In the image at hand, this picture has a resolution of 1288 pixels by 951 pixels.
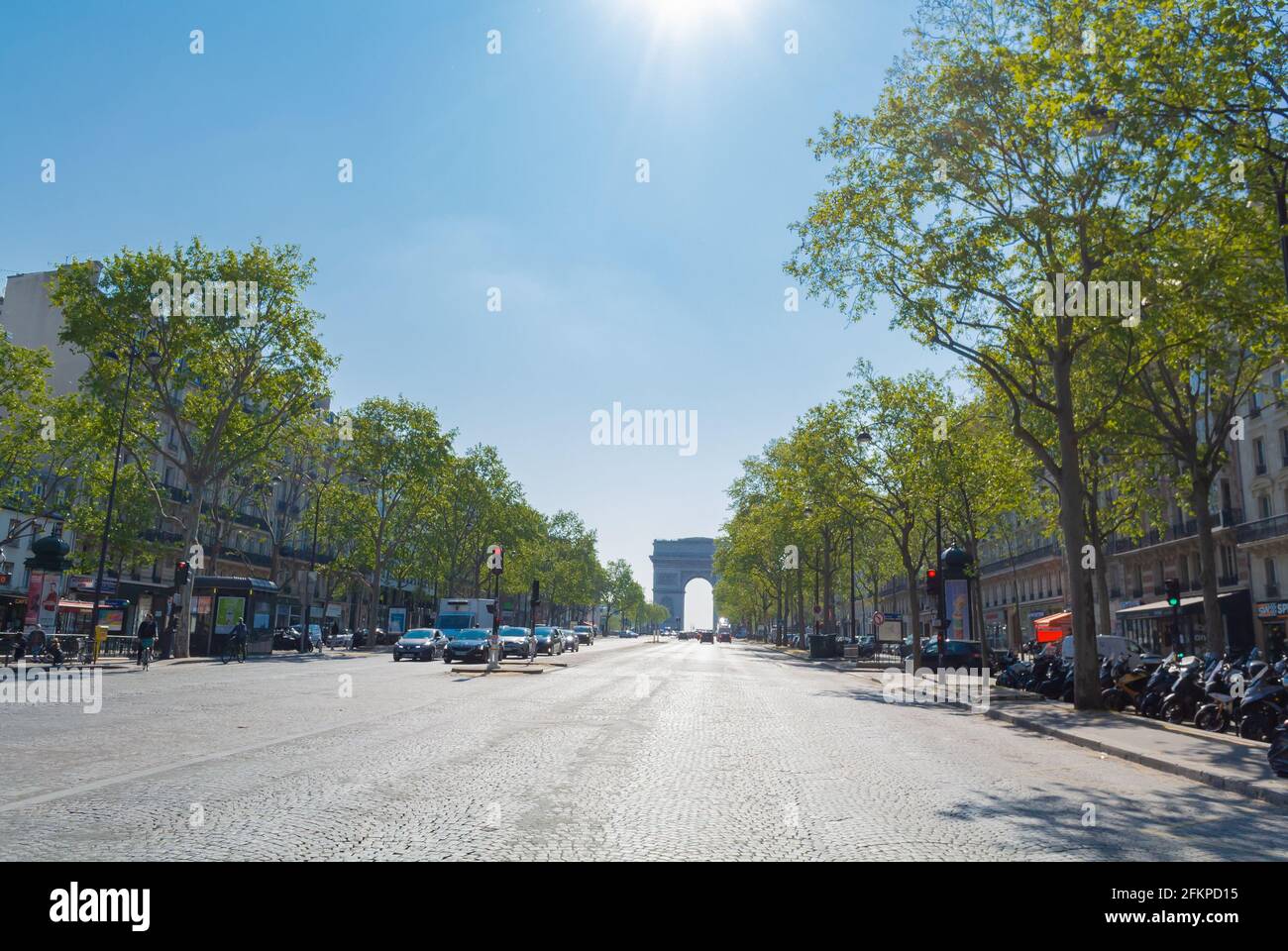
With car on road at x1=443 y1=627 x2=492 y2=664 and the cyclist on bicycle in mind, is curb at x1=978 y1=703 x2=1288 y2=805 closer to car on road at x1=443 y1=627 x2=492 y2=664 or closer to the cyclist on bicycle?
the cyclist on bicycle

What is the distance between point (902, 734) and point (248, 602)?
33.6 metres

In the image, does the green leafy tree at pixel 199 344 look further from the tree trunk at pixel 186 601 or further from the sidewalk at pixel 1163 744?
the sidewalk at pixel 1163 744

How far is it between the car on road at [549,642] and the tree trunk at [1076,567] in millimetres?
33400

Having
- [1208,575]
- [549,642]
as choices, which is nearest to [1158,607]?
[1208,575]

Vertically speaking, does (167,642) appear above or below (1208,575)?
below

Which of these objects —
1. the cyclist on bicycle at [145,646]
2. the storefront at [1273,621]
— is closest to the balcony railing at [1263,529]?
the storefront at [1273,621]

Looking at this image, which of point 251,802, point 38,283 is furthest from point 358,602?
point 251,802

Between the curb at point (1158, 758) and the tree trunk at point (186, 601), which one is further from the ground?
the tree trunk at point (186, 601)

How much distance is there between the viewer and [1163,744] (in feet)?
43.6

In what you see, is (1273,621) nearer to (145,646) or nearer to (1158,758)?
(1158,758)

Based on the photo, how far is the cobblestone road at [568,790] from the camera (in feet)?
20.1

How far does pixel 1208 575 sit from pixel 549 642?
110ft

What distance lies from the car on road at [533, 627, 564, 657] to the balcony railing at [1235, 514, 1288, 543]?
104ft

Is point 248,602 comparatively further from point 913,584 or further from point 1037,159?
point 1037,159
